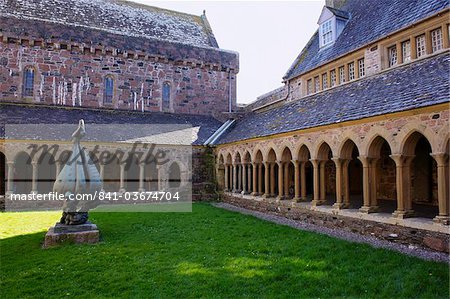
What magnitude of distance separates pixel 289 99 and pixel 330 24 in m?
3.69

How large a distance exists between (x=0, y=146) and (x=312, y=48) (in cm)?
1469

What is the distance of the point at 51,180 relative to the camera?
18.9 m

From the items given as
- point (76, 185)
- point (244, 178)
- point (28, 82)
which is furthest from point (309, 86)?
point (28, 82)

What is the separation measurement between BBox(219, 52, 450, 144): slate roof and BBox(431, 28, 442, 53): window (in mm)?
478

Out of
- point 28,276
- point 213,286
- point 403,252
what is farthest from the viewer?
point 403,252

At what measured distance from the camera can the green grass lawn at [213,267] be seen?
5.03 metres

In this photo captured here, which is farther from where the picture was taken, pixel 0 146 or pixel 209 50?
pixel 209 50

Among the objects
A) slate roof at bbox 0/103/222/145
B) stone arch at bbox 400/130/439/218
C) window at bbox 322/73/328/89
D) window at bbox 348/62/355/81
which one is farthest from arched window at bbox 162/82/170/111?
stone arch at bbox 400/130/439/218

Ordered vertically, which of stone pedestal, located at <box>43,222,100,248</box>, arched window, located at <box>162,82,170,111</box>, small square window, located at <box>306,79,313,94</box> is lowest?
stone pedestal, located at <box>43,222,100,248</box>

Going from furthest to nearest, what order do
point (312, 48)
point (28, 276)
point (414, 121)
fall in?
point (312, 48) → point (414, 121) → point (28, 276)

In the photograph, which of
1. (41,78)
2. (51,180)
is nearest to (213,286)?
(51,180)

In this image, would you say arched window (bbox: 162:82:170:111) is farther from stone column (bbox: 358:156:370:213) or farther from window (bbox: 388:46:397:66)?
stone column (bbox: 358:156:370:213)

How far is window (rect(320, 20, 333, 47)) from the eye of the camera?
14.9 metres

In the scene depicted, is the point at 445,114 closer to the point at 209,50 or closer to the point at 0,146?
the point at 0,146
